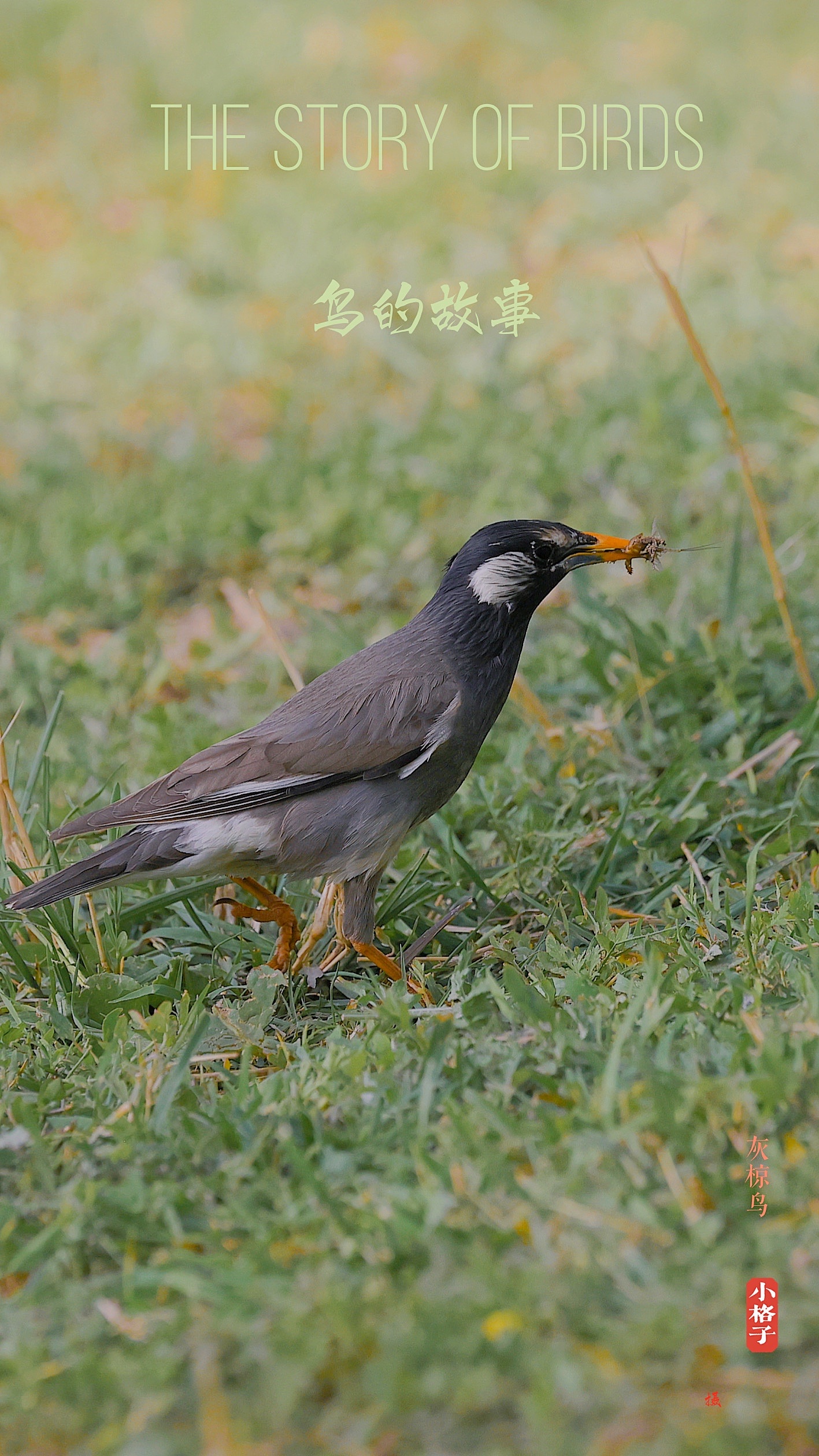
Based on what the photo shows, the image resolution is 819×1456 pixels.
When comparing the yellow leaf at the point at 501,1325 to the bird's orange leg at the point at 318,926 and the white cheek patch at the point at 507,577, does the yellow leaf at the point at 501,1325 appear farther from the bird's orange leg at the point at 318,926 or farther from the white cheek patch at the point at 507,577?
the white cheek patch at the point at 507,577

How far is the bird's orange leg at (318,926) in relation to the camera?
3.76m

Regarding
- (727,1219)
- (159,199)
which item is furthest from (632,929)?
(159,199)

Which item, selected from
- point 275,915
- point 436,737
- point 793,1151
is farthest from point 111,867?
point 793,1151

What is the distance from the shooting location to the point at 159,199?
1032 centimetres

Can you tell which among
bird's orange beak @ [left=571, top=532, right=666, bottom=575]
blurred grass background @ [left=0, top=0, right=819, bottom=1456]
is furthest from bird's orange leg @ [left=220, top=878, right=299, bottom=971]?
bird's orange beak @ [left=571, top=532, right=666, bottom=575]

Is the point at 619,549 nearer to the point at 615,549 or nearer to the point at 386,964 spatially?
the point at 615,549

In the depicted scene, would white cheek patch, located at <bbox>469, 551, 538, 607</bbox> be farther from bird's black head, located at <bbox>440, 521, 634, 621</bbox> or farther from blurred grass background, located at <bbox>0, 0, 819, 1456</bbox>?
blurred grass background, located at <bbox>0, 0, 819, 1456</bbox>

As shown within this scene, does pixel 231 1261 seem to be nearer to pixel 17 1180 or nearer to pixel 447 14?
pixel 17 1180

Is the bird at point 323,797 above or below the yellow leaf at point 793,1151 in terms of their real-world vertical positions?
above

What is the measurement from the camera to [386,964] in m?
3.64

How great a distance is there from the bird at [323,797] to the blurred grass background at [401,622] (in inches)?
9.8

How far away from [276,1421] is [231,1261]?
1.09 ft

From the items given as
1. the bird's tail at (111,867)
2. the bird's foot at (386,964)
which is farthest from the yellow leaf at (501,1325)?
the bird's tail at (111,867)

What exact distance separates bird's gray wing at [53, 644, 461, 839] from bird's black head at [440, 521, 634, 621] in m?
0.34
